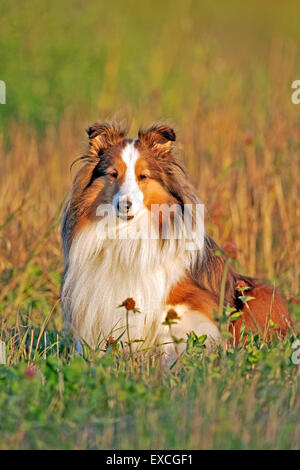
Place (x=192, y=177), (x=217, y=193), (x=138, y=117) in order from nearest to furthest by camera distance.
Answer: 1. (x=217, y=193)
2. (x=192, y=177)
3. (x=138, y=117)

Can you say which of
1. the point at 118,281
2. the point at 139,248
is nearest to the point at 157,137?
the point at 139,248

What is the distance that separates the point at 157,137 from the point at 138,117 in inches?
159

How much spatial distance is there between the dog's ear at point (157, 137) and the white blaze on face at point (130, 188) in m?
0.14

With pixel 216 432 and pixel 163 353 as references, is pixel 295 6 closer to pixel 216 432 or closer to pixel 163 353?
pixel 163 353

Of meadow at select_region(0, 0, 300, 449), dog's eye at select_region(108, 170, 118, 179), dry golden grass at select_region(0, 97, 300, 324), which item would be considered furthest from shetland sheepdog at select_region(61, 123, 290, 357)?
dry golden grass at select_region(0, 97, 300, 324)

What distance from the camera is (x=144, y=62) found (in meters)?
10.5

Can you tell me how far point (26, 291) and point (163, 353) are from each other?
2.36 m

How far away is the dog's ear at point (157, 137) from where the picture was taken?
531 cm

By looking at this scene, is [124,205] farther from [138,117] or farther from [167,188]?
[138,117]

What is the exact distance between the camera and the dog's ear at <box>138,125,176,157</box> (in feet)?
17.4

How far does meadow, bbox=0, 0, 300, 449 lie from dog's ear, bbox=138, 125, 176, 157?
698 mm

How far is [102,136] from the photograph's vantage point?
17.6 ft

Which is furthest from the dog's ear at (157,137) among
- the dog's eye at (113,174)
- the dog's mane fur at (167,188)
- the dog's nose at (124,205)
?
the dog's nose at (124,205)
